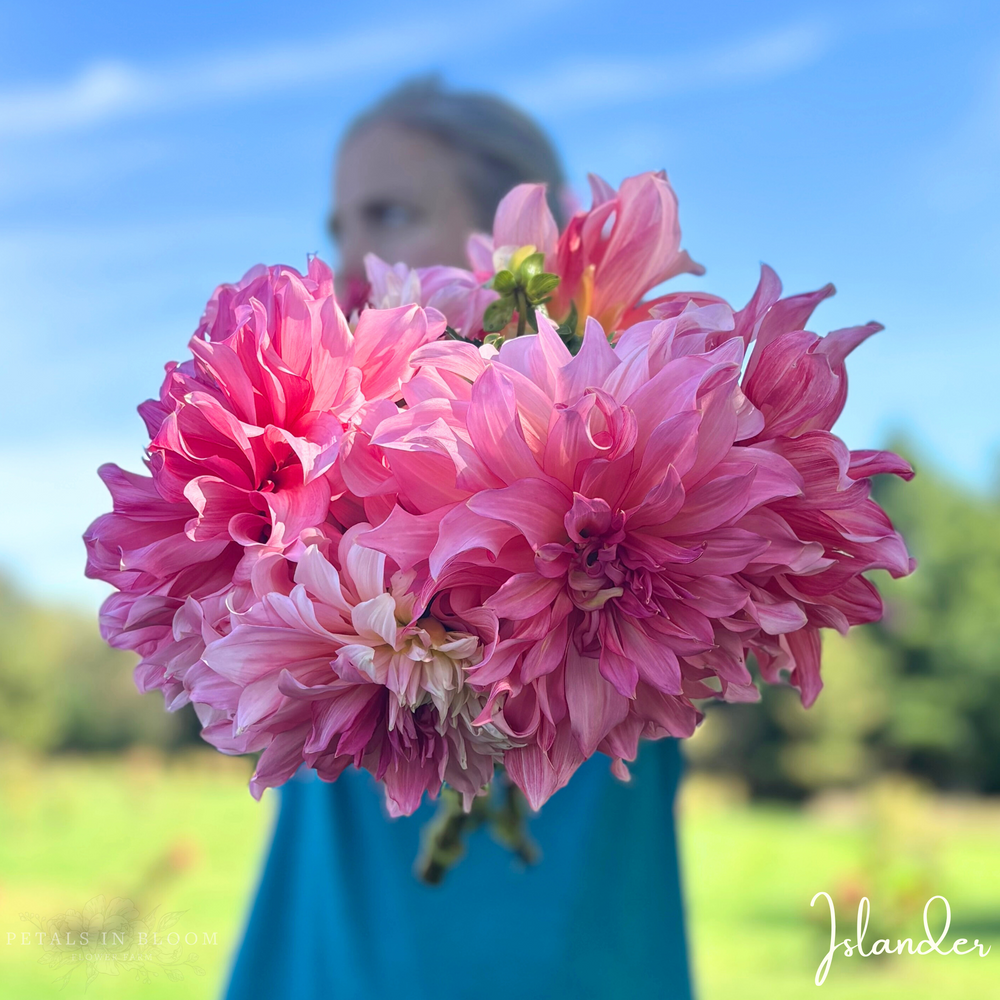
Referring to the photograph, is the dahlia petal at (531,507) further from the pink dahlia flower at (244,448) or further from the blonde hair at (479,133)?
the blonde hair at (479,133)

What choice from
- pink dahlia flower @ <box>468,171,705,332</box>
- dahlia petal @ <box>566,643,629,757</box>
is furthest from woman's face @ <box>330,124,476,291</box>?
dahlia petal @ <box>566,643,629,757</box>

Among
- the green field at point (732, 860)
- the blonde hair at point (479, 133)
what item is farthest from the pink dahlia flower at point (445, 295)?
the green field at point (732, 860)

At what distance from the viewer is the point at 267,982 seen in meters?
1.30

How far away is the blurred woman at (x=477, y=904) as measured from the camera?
1.20 m

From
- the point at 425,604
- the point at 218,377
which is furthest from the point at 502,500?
the point at 218,377

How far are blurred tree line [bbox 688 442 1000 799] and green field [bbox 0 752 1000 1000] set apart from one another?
36 centimetres

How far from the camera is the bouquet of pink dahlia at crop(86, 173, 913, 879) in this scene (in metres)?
0.44

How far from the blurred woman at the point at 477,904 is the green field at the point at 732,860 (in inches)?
173

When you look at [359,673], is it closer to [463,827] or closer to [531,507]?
[531,507]

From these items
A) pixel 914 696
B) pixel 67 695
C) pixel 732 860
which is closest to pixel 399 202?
pixel 67 695

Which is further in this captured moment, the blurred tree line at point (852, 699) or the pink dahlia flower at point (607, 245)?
the blurred tree line at point (852, 699)

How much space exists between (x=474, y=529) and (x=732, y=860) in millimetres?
9888

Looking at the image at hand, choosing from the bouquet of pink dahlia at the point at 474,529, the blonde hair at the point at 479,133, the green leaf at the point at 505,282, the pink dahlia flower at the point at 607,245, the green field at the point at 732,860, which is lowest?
the green field at the point at 732,860

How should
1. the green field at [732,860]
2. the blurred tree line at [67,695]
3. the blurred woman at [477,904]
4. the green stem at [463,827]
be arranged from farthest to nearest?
the blurred tree line at [67,695], the green field at [732,860], the blurred woman at [477,904], the green stem at [463,827]
